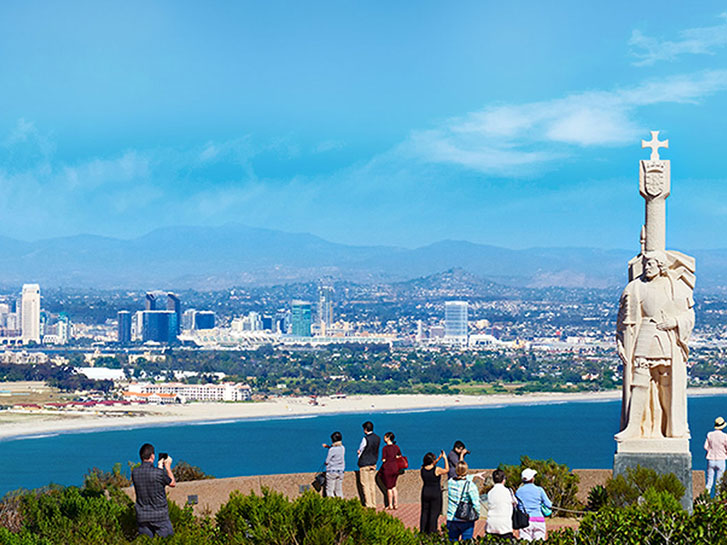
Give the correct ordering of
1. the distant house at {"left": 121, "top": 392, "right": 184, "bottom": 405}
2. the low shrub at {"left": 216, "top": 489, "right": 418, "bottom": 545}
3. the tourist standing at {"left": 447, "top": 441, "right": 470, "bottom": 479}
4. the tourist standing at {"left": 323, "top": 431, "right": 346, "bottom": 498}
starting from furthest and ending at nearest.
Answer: the distant house at {"left": 121, "top": 392, "right": 184, "bottom": 405}, the tourist standing at {"left": 323, "top": 431, "right": 346, "bottom": 498}, the tourist standing at {"left": 447, "top": 441, "right": 470, "bottom": 479}, the low shrub at {"left": 216, "top": 489, "right": 418, "bottom": 545}

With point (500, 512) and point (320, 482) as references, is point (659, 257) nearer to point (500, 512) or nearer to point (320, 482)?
point (320, 482)

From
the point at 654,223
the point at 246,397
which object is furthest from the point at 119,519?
the point at 246,397

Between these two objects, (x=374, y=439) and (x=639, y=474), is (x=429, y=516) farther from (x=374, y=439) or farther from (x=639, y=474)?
(x=639, y=474)

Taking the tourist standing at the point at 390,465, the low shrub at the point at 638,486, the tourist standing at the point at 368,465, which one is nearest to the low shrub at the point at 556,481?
the low shrub at the point at 638,486

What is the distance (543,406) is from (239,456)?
1590 inches

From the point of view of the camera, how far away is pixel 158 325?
19225 cm

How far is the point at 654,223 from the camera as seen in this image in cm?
1173

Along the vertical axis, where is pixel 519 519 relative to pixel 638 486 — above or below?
above

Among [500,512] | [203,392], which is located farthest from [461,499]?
[203,392]

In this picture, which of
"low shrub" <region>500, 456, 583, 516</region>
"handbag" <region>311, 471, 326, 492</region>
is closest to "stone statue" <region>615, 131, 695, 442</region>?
"low shrub" <region>500, 456, 583, 516</region>

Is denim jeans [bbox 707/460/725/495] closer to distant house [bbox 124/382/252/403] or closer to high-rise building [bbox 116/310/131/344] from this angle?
distant house [bbox 124/382/252/403]

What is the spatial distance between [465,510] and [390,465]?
3012 mm

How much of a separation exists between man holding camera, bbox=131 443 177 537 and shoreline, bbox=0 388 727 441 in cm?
6447

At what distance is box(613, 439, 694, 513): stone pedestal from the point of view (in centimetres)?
1151
